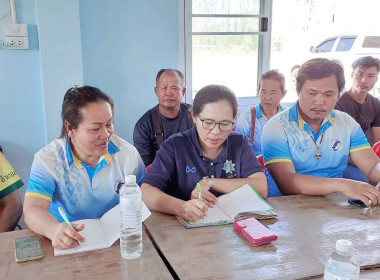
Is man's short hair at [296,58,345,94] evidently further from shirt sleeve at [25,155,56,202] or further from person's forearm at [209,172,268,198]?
shirt sleeve at [25,155,56,202]

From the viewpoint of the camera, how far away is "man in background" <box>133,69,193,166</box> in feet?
8.73

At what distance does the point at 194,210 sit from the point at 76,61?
5.91 feet

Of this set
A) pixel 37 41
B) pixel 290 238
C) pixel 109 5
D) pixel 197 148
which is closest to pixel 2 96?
pixel 37 41

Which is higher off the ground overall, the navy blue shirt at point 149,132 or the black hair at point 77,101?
the black hair at point 77,101

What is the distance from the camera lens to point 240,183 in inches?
59.0

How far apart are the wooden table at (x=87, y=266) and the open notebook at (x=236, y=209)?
26 centimetres

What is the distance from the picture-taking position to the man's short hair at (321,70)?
174 cm

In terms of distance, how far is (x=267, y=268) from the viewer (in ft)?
3.22

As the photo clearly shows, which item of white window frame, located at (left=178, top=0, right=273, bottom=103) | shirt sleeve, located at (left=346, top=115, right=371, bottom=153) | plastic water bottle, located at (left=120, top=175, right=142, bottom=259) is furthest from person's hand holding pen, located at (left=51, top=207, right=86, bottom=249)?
white window frame, located at (left=178, top=0, right=273, bottom=103)

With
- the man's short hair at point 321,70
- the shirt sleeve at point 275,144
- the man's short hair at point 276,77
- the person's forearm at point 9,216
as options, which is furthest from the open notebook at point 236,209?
the man's short hair at point 276,77

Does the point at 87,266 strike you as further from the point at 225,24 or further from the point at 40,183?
the point at 225,24

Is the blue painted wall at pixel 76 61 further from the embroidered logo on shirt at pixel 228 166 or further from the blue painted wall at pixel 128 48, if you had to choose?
the embroidered logo on shirt at pixel 228 166

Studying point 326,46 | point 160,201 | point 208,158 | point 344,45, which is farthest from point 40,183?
point 344,45

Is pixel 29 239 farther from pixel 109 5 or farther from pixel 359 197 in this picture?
pixel 109 5
